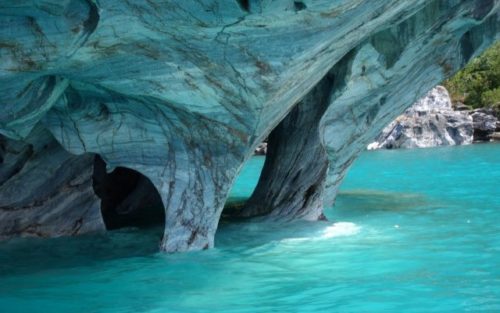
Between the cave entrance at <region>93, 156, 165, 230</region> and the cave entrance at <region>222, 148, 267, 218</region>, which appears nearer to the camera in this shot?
the cave entrance at <region>222, 148, 267, 218</region>

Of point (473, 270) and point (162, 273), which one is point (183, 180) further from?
point (473, 270)

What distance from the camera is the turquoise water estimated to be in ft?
16.8

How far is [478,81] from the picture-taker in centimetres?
3966

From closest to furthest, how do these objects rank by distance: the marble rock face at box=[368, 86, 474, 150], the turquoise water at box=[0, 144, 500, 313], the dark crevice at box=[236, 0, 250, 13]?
the turquoise water at box=[0, 144, 500, 313] < the dark crevice at box=[236, 0, 250, 13] < the marble rock face at box=[368, 86, 474, 150]

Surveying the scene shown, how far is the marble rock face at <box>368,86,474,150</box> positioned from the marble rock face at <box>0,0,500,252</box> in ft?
78.7

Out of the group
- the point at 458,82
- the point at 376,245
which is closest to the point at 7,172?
the point at 376,245

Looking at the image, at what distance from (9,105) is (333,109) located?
4.22 meters

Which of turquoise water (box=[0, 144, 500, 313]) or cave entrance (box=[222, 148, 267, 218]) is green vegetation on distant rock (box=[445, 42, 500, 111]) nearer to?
cave entrance (box=[222, 148, 267, 218])

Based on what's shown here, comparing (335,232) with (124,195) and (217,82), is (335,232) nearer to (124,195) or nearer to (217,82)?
(217,82)

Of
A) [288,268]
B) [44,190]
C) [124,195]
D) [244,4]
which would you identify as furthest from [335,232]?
[124,195]

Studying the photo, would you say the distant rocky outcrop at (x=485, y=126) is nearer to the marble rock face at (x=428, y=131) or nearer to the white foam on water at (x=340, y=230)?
the marble rock face at (x=428, y=131)

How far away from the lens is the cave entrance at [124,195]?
37.9ft

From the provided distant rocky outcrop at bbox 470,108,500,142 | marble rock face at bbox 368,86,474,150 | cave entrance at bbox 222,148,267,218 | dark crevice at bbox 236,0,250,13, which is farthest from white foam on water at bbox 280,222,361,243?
distant rocky outcrop at bbox 470,108,500,142

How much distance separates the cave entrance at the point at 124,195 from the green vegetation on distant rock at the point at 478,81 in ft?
98.0
